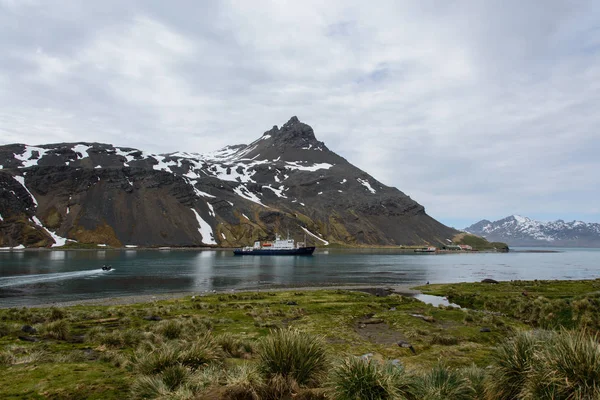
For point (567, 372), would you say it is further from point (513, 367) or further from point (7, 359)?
point (7, 359)

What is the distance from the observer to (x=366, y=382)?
7.71 meters

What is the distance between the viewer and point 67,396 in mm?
8773

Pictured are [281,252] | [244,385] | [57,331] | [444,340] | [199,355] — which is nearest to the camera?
[244,385]

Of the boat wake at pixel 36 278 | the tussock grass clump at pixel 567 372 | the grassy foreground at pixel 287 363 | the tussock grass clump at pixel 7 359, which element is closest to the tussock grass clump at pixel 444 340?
the grassy foreground at pixel 287 363

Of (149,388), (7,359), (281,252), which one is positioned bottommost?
(281,252)

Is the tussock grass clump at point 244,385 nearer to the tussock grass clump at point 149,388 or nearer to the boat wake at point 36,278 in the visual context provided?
the tussock grass clump at point 149,388

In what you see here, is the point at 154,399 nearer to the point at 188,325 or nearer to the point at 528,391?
the point at 528,391

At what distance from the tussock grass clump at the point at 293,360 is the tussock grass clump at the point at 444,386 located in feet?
7.50

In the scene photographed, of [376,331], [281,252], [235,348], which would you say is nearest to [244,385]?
[235,348]

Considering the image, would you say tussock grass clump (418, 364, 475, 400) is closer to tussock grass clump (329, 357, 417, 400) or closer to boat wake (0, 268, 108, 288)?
tussock grass clump (329, 357, 417, 400)

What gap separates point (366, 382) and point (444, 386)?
6.28ft

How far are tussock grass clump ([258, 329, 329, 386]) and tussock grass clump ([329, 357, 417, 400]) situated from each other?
3.38ft

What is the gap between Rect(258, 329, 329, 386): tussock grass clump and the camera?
8.89 meters

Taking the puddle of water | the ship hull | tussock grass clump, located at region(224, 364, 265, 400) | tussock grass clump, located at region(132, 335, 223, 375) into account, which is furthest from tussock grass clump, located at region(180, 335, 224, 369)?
the ship hull
